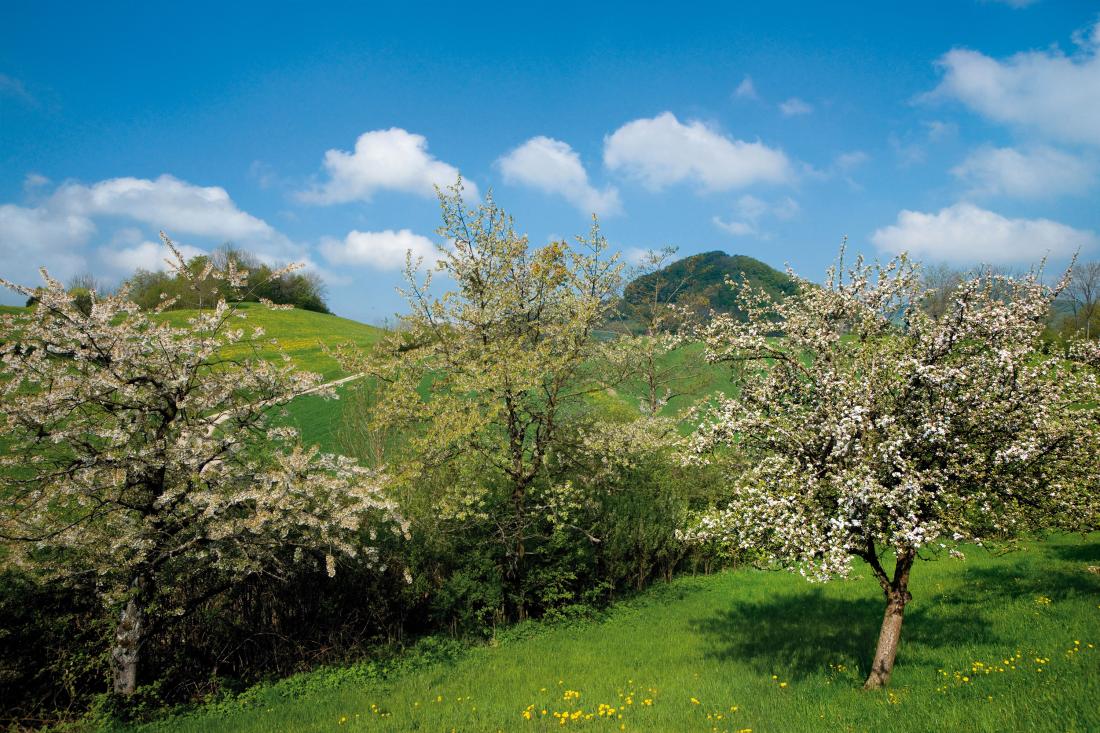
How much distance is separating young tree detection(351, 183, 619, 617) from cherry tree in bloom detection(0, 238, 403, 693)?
3076 mm

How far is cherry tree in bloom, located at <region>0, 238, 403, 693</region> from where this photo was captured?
34.0ft

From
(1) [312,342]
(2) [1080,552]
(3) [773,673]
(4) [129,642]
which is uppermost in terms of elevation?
(1) [312,342]

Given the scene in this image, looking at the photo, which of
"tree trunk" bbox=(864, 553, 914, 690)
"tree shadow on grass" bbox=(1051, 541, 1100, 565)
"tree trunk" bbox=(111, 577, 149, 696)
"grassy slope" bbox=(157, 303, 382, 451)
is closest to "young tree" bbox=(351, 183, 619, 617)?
"tree trunk" bbox=(111, 577, 149, 696)

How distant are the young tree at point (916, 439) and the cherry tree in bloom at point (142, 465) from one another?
7472 mm

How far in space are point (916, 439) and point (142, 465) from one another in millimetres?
12217

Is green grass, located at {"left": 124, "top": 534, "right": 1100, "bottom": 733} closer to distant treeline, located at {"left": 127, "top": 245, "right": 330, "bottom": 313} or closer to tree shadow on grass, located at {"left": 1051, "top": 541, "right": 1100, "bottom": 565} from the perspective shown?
tree shadow on grass, located at {"left": 1051, "top": 541, "right": 1100, "bottom": 565}

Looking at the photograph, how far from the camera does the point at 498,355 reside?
1501 cm

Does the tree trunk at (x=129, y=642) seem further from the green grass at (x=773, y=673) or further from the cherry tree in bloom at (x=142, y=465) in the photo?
the green grass at (x=773, y=673)

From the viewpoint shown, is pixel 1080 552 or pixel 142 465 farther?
pixel 1080 552

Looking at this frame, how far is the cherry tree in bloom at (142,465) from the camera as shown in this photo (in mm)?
10359

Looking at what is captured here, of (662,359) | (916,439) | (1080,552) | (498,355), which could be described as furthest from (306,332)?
(916,439)

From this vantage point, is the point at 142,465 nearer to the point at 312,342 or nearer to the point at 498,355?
the point at 498,355

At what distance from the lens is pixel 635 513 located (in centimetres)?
1967

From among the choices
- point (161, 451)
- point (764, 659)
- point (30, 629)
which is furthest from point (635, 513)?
point (30, 629)
